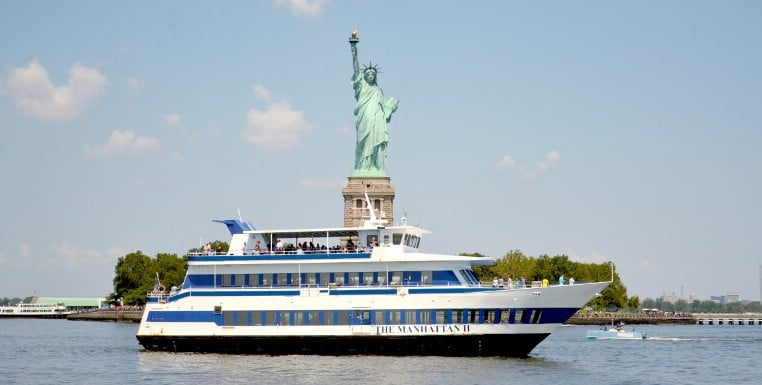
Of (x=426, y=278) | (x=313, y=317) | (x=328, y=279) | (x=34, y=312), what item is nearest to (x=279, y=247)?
(x=328, y=279)

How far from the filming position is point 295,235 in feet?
196

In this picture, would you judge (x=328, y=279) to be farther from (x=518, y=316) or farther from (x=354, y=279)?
(x=518, y=316)

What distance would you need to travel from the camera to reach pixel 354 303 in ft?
187

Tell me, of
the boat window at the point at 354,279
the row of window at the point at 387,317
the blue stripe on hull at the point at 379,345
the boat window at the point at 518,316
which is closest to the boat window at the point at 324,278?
the boat window at the point at 354,279

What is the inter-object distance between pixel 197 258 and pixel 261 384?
1334 cm

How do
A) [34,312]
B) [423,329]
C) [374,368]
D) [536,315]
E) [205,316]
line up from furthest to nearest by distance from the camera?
[34,312]
[205,316]
[536,315]
[423,329]
[374,368]

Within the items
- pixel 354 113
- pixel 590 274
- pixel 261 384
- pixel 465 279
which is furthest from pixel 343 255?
pixel 590 274

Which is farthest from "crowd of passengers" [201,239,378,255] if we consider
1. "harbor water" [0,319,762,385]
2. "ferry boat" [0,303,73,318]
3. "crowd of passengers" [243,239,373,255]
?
"ferry boat" [0,303,73,318]

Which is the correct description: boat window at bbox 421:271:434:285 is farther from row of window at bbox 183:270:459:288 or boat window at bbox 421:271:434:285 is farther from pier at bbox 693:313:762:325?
pier at bbox 693:313:762:325

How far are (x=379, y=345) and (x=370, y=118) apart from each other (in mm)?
66111

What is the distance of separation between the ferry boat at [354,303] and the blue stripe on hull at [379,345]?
0.05 m

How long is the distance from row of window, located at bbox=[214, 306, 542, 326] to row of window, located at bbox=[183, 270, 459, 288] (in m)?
1.41

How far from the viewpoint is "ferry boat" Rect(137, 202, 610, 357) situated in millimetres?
56500

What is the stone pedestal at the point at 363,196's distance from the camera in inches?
4833
